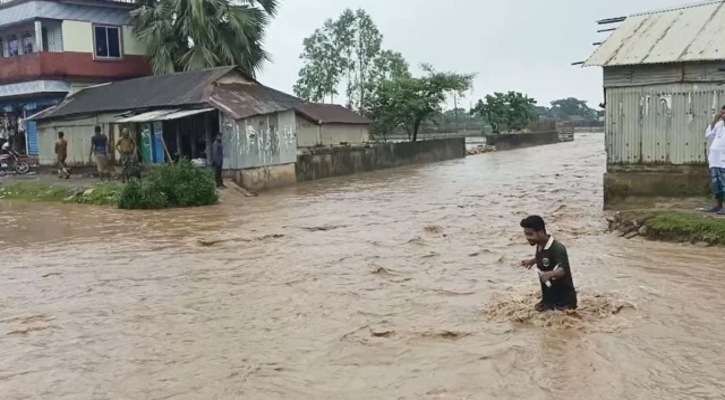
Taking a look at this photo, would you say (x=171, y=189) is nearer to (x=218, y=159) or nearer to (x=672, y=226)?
(x=218, y=159)

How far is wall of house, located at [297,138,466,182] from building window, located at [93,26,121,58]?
30.5 ft

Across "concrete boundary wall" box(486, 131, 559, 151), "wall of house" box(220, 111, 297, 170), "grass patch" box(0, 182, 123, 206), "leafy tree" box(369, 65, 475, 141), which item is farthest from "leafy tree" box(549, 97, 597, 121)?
"grass patch" box(0, 182, 123, 206)

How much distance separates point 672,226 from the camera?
454 inches

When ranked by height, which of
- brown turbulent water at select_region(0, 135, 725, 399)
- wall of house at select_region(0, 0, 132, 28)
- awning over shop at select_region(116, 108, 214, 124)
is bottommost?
brown turbulent water at select_region(0, 135, 725, 399)

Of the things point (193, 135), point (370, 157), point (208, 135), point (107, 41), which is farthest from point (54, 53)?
point (370, 157)

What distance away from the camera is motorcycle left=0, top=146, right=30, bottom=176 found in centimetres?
2705

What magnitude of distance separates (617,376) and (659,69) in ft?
32.0

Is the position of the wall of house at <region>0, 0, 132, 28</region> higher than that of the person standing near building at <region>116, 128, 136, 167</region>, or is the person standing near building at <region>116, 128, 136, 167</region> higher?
the wall of house at <region>0, 0, 132, 28</region>

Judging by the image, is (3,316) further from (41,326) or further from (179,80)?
(179,80)

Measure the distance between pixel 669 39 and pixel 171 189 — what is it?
39.9ft

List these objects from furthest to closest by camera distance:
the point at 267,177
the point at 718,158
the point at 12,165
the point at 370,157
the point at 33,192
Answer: the point at 370,157, the point at 12,165, the point at 267,177, the point at 33,192, the point at 718,158

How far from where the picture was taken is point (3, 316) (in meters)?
8.73

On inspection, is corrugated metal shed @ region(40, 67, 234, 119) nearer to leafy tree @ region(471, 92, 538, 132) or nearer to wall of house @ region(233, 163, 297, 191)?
wall of house @ region(233, 163, 297, 191)

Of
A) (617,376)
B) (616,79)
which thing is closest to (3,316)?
(617,376)
